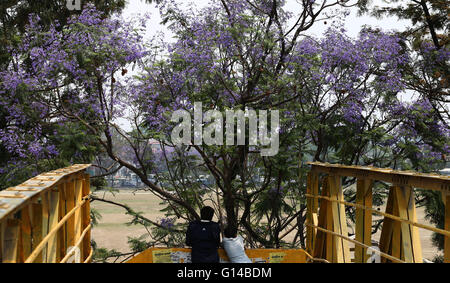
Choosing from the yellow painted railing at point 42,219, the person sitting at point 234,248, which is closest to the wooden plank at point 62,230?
the yellow painted railing at point 42,219

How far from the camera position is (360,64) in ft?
39.8

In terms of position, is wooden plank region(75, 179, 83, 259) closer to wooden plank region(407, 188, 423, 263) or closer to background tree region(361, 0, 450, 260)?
wooden plank region(407, 188, 423, 263)

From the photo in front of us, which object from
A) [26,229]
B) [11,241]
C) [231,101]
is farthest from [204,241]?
[231,101]

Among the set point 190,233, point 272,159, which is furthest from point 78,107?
point 190,233

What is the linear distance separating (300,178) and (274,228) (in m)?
1.97

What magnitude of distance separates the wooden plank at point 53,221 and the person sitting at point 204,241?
Result: 224 cm

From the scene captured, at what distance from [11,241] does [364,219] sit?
9.88ft

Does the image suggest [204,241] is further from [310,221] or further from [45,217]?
[45,217]

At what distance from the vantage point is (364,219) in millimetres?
4602

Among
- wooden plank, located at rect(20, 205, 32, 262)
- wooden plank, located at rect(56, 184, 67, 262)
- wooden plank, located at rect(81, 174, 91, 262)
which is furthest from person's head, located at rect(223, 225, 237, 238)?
wooden plank, located at rect(20, 205, 32, 262)

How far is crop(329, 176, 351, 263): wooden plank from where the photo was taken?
5.23m
